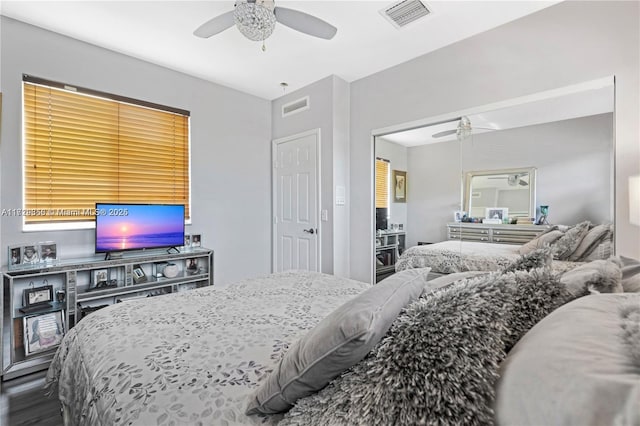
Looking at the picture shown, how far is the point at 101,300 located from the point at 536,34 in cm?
450

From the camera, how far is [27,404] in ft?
6.24

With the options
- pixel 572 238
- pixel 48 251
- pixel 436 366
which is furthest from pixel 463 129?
pixel 48 251

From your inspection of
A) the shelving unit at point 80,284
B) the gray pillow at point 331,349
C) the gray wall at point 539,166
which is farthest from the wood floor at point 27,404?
the gray wall at point 539,166

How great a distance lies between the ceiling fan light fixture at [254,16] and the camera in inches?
72.6

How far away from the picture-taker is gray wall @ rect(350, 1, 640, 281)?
202 cm

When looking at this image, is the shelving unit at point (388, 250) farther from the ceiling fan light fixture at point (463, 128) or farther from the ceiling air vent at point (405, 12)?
the ceiling air vent at point (405, 12)

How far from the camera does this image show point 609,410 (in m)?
0.42

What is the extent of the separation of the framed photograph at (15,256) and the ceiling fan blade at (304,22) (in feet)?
8.98

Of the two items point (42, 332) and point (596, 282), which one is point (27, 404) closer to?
point (42, 332)

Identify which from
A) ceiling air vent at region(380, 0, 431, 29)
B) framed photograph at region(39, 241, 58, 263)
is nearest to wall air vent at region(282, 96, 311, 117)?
ceiling air vent at region(380, 0, 431, 29)

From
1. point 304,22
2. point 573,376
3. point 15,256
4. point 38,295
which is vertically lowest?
point 38,295

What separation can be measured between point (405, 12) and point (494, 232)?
2000 millimetres

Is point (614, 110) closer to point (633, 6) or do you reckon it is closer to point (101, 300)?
point (633, 6)

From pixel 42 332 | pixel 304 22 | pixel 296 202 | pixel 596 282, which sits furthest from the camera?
pixel 296 202
